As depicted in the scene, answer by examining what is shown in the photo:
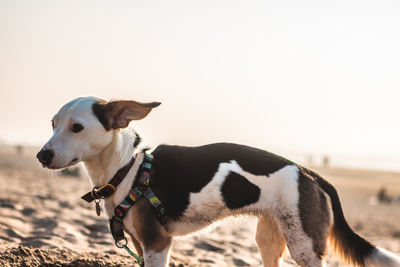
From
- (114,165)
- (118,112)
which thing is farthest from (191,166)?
(118,112)

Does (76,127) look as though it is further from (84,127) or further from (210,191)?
(210,191)

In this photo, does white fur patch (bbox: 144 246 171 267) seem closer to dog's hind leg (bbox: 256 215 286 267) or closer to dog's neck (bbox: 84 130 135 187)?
dog's neck (bbox: 84 130 135 187)

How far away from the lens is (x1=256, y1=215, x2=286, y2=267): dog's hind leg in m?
4.13

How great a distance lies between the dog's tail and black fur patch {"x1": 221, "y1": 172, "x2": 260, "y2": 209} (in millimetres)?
680

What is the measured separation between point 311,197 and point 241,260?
7.62ft

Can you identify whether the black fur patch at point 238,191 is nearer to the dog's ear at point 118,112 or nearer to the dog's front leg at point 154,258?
the dog's front leg at point 154,258

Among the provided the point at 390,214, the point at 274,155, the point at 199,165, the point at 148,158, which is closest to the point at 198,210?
the point at 199,165

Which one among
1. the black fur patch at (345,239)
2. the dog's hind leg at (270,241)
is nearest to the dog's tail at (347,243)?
the black fur patch at (345,239)

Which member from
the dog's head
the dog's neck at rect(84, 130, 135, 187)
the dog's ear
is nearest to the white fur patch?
the dog's neck at rect(84, 130, 135, 187)

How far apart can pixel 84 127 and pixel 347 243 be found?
253 centimetres

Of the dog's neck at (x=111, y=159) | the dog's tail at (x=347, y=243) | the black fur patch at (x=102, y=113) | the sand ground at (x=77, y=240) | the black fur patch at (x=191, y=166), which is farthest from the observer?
the sand ground at (x=77, y=240)

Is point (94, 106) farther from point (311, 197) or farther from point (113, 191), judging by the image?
point (311, 197)

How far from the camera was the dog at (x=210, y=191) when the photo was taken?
338 cm

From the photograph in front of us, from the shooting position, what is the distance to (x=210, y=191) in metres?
3.57
